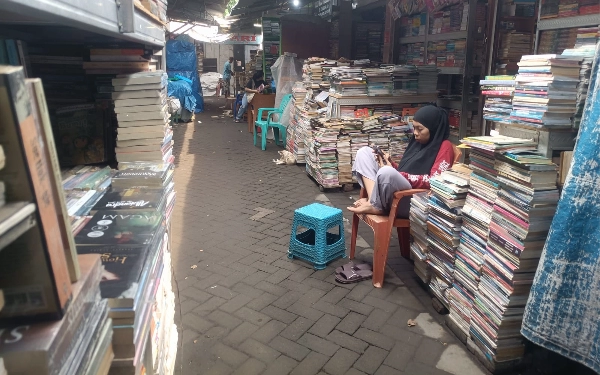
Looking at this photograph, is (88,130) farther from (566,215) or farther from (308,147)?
(308,147)

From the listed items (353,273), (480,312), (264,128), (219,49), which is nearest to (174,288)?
(353,273)

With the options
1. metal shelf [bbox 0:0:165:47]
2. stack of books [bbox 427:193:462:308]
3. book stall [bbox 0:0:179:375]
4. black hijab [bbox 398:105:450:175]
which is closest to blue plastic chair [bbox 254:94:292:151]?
black hijab [bbox 398:105:450:175]

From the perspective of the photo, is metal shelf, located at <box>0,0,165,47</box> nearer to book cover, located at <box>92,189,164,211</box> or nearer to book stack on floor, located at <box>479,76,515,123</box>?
book cover, located at <box>92,189,164,211</box>

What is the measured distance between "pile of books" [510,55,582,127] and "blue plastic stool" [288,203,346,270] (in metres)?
2.07

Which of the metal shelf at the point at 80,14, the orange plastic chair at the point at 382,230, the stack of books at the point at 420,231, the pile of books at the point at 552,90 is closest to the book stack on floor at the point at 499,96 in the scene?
the pile of books at the point at 552,90

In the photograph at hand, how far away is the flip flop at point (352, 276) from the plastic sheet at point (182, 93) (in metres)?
11.2

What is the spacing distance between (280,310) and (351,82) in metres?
4.07

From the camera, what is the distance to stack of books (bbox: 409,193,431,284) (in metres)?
3.50

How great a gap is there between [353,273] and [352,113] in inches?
131

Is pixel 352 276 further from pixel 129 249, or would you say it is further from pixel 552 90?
pixel 129 249

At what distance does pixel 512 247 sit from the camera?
2439 millimetres

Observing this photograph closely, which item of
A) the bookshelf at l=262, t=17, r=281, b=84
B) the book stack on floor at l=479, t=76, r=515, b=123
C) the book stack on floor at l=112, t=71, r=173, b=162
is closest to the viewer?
the book stack on floor at l=112, t=71, r=173, b=162

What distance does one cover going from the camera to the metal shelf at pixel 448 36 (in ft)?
20.4

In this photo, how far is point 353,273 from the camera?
3844 mm
